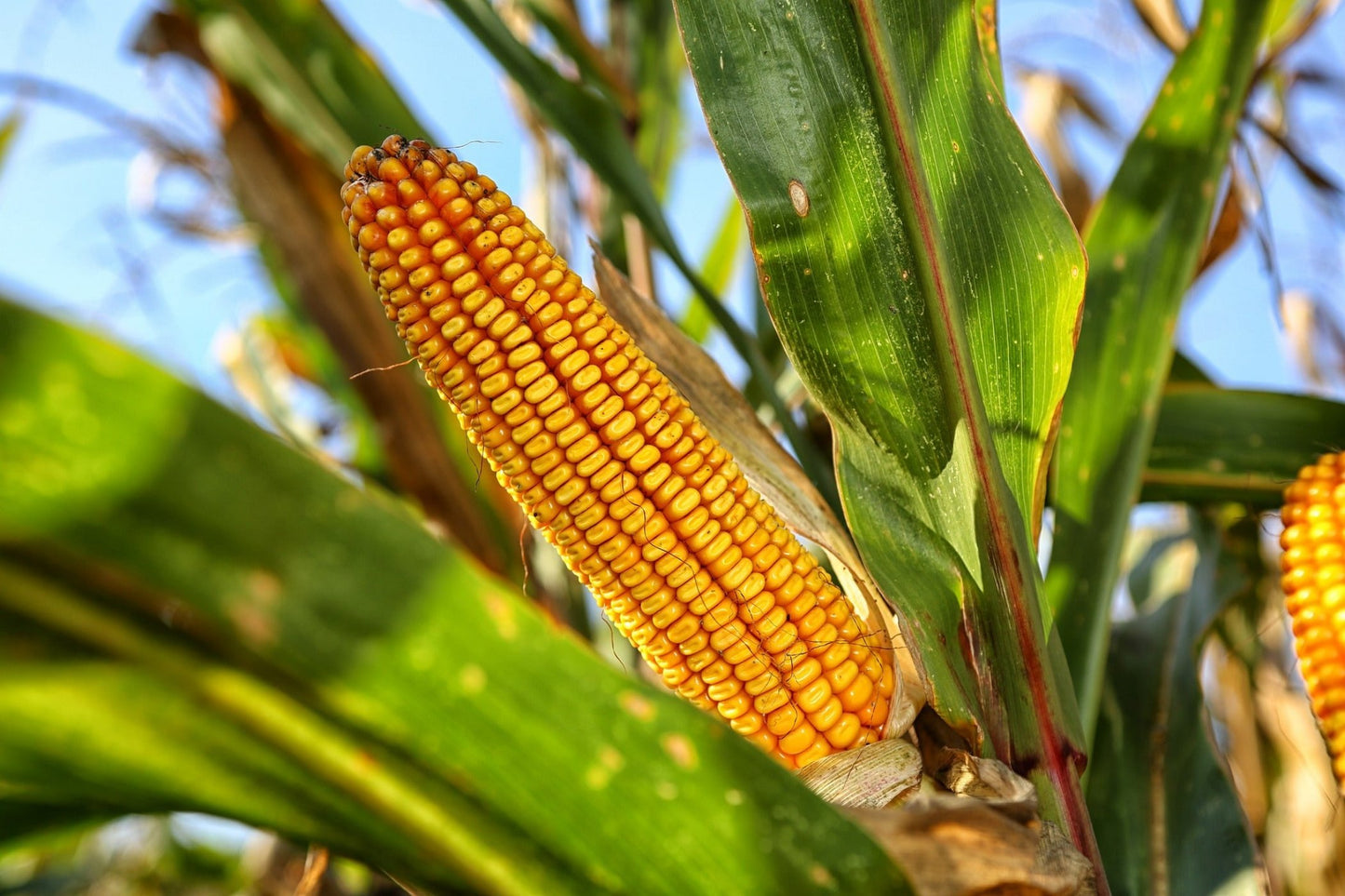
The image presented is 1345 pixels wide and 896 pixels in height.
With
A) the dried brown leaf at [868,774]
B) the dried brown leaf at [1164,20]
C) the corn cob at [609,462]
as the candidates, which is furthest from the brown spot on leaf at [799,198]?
the dried brown leaf at [1164,20]

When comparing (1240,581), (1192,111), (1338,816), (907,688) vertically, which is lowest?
(1338,816)

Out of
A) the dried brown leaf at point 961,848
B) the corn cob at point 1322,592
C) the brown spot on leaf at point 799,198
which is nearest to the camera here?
the dried brown leaf at point 961,848

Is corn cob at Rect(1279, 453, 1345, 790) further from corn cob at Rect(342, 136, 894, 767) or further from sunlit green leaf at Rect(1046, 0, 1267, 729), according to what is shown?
corn cob at Rect(342, 136, 894, 767)

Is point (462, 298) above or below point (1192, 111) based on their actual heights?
above

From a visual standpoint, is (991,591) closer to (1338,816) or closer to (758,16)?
(758,16)

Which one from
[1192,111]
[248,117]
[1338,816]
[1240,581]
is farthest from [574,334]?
[1338,816]

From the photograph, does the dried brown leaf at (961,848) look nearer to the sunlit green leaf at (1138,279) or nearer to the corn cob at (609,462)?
the corn cob at (609,462)

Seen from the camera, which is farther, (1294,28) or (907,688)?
(1294,28)

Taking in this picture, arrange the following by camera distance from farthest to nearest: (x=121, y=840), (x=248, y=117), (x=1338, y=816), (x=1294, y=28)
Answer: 1. (x=121, y=840)
2. (x=248, y=117)
3. (x=1338, y=816)
4. (x=1294, y=28)
